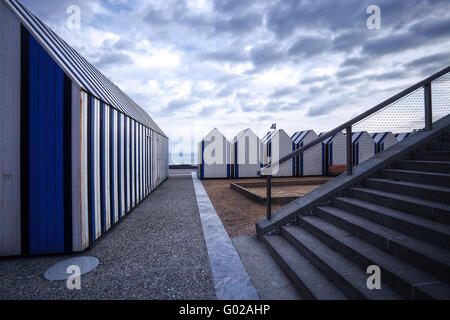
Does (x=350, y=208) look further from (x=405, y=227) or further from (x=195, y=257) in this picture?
(x=195, y=257)

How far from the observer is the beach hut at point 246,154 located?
53.6ft

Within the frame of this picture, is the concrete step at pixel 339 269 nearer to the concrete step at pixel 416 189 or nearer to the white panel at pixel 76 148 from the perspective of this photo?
the concrete step at pixel 416 189

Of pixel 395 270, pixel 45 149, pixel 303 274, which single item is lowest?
pixel 303 274

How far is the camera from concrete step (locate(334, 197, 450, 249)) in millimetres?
2412

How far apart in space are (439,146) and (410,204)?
2286 mm

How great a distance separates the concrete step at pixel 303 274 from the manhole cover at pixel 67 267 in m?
3.00

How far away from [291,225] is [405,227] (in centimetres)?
189

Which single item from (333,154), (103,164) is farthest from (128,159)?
(333,154)

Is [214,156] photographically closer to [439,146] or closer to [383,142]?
[439,146]

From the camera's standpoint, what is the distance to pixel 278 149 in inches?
635

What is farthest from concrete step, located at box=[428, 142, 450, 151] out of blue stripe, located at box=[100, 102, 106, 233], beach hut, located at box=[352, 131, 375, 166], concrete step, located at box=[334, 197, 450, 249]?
beach hut, located at box=[352, 131, 375, 166]

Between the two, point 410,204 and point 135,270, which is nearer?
point 410,204
